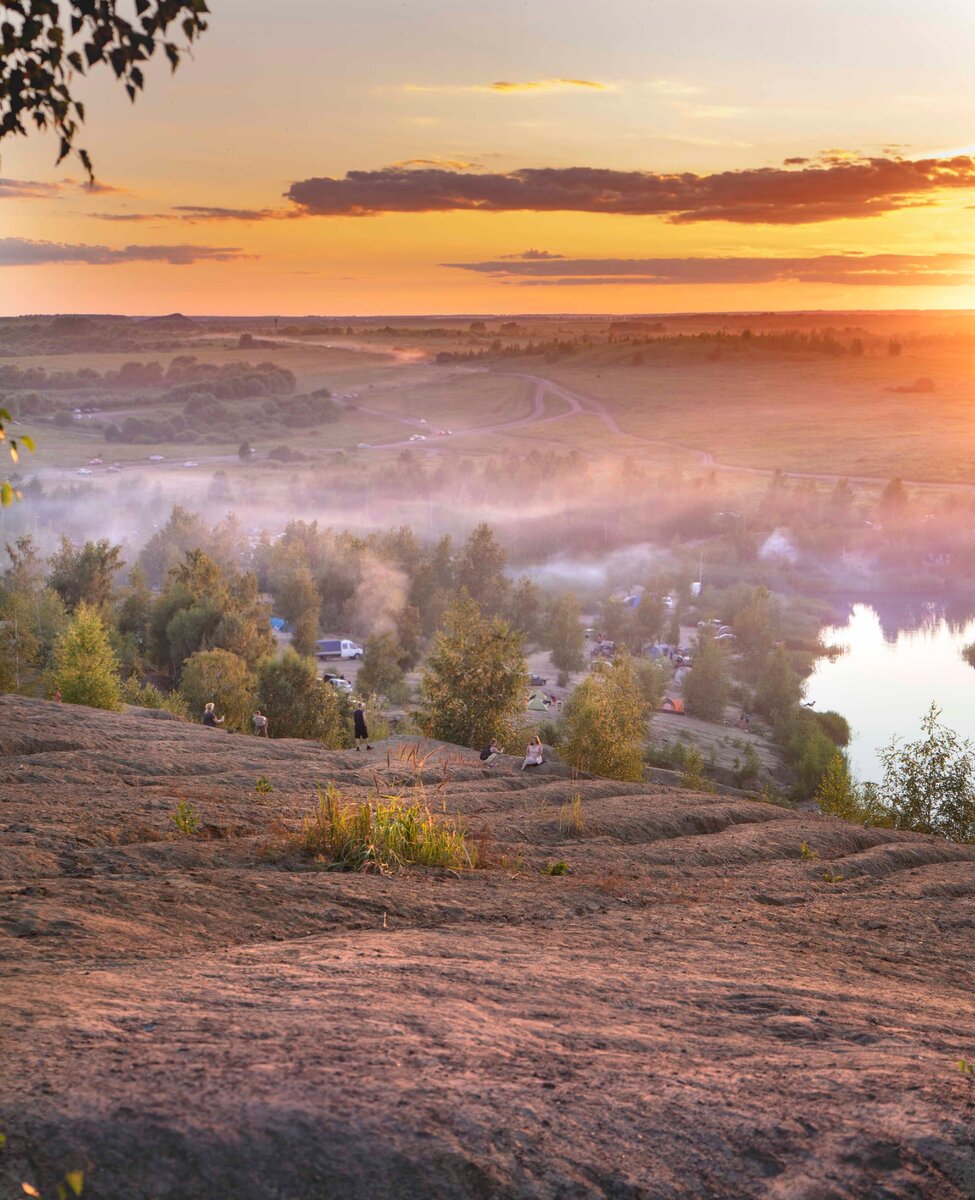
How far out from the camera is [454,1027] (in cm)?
513

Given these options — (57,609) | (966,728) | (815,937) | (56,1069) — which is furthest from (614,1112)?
(966,728)

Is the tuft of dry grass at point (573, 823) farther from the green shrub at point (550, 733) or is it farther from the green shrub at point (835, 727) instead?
the green shrub at point (835, 727)

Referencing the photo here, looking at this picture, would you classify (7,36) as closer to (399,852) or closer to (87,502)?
(399,852)

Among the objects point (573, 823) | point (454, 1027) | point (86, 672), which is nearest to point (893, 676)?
point (86, 672)

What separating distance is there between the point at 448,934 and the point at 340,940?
0.83m

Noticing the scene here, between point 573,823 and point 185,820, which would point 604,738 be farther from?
point 185,820

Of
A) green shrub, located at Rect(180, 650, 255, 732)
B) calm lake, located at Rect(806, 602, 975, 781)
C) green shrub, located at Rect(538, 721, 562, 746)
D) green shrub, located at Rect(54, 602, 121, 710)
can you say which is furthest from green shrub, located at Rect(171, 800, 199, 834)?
calm lake, located at Rect(806, 602, 975, 781)

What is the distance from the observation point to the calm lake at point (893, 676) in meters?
67.4

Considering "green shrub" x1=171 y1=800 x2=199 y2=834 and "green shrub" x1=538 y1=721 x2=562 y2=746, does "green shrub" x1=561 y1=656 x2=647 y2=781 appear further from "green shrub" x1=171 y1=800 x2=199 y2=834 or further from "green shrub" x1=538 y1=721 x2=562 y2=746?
"green shrub" x1=171 y1=800 x2=199 y2=834

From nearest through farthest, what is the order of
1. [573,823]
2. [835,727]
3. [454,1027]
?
[454,1027] < [573,823] < [835,727]

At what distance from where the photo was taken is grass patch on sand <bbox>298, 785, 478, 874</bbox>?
899 cm

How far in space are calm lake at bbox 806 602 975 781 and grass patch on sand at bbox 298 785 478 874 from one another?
5151 centimetres

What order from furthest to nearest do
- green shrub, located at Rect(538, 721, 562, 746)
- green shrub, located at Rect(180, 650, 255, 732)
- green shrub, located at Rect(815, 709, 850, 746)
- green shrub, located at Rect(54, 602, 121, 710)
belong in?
green shrub, located at Rect(815, 709, 850, 746)
green shrub, located at Rect(538, 721, 562, 746)
green shrub, located at Rect(180, 650, 255, 732)
green shrub, located at Rect(54, 602, 121, 710)

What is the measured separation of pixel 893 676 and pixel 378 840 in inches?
3078
